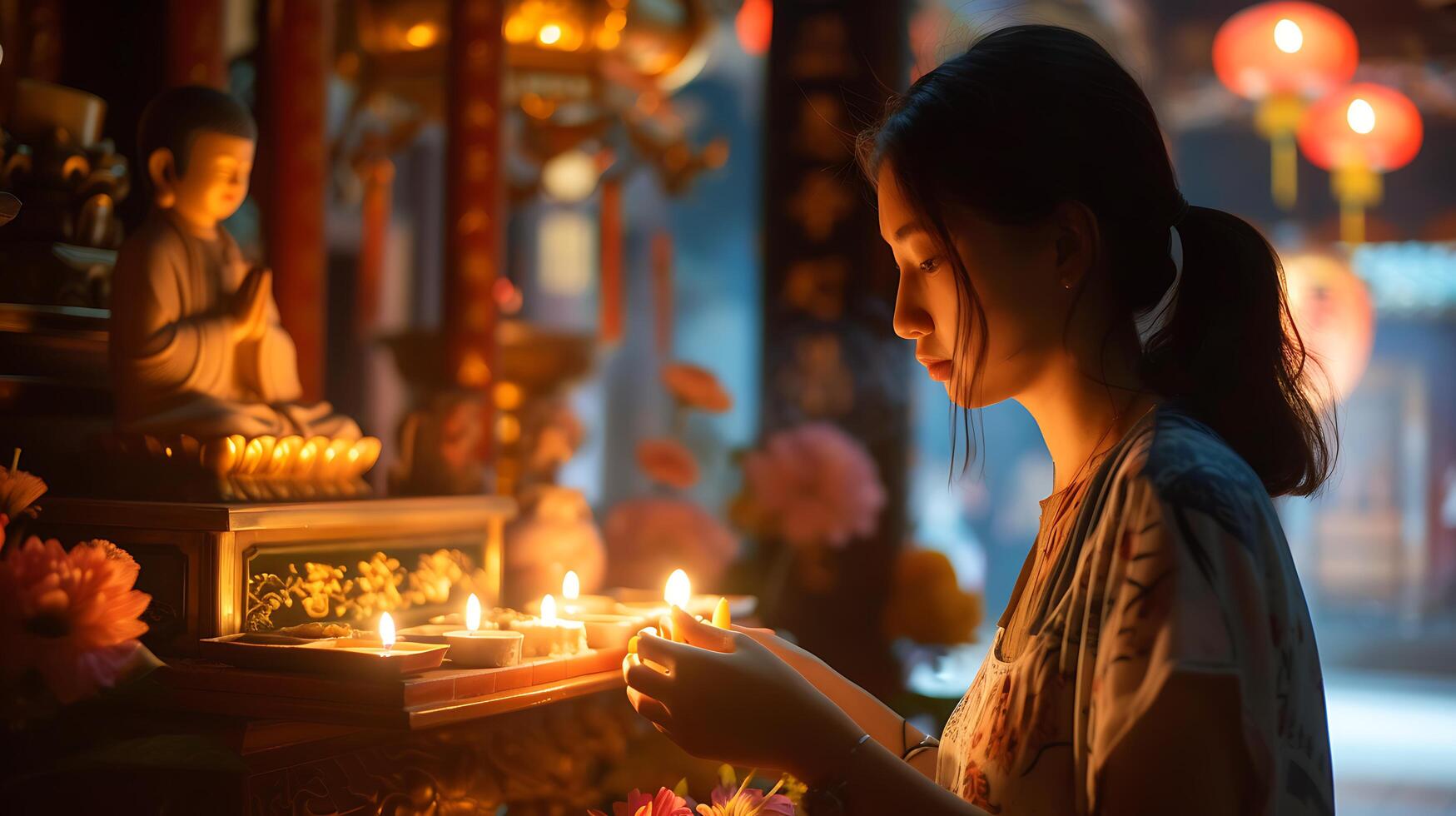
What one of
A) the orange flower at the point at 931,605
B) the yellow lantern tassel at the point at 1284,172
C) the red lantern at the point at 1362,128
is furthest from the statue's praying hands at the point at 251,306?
the yellow lantern tassel at the point at 1284,172

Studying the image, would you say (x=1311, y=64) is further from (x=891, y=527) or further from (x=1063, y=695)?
(x=1063, y=695)

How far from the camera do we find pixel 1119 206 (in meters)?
1.12

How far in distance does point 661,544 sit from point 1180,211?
1.71m

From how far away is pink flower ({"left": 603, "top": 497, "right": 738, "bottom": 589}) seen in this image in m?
2.69

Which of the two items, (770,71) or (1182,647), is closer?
(1182,647)

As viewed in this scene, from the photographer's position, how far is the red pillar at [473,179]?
282 centimetres

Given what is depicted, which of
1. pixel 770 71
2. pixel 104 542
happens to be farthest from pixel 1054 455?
pixel 770 71

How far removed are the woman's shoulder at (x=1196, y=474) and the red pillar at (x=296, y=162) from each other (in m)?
1.88

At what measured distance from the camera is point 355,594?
1.45 meters

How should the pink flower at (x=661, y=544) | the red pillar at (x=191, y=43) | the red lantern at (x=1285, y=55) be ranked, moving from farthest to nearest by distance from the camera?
the red lantern at (x=1285, y=55), the pink flower at (x=661, y=544), the red pillar at (x=191, y=43)

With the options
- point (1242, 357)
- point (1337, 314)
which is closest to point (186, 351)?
point (1242, 357)

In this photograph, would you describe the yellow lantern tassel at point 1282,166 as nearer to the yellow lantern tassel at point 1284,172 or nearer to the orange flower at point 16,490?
the yellow lantern tassel at point 1284,172

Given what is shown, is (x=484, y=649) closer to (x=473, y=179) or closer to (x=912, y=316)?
(x=912, y=316)

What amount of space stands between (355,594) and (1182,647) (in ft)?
3.09
